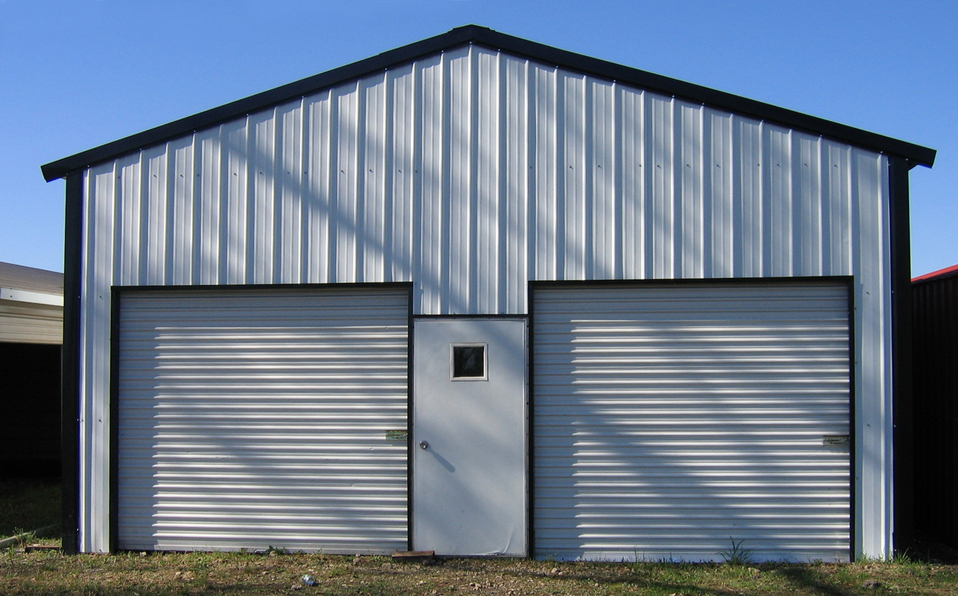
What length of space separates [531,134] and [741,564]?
463cm

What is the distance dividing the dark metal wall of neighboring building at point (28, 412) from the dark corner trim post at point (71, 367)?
20.2 ft

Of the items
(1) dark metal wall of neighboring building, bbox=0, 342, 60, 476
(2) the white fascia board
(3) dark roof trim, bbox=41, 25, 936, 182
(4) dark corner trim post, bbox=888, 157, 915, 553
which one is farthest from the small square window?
(1) dark metal wall of neighboring building, bbox=0, 342, 60, 476

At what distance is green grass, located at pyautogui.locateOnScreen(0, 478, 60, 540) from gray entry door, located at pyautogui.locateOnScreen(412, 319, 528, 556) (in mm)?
4892

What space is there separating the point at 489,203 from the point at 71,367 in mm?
4648

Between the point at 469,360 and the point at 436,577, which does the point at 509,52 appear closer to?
the point at 469,360

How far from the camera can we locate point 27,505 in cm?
958

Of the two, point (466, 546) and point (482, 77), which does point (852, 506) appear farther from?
point (482, 77)

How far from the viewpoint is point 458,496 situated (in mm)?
6742

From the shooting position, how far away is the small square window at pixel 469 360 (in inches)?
270

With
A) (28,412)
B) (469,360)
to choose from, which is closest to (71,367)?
(469,360)

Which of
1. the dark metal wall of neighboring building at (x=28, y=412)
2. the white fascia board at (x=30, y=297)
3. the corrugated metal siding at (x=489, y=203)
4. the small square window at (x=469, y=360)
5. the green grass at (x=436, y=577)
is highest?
the corrugated metal siding at (x=489, y=203)

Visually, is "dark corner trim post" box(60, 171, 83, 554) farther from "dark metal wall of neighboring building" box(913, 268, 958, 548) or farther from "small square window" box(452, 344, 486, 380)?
"dark metal wall of neighboring building" box(913, 268, 958, 548)

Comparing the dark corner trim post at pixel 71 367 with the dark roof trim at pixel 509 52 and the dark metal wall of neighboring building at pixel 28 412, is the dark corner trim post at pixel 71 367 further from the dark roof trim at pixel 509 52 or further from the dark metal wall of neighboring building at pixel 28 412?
the dark metal wall of neighboring building at pixel 28 412

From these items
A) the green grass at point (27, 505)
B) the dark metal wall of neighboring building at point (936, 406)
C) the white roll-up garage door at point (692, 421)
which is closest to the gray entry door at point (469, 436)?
the white roll-up garage door at point (692, 421)
